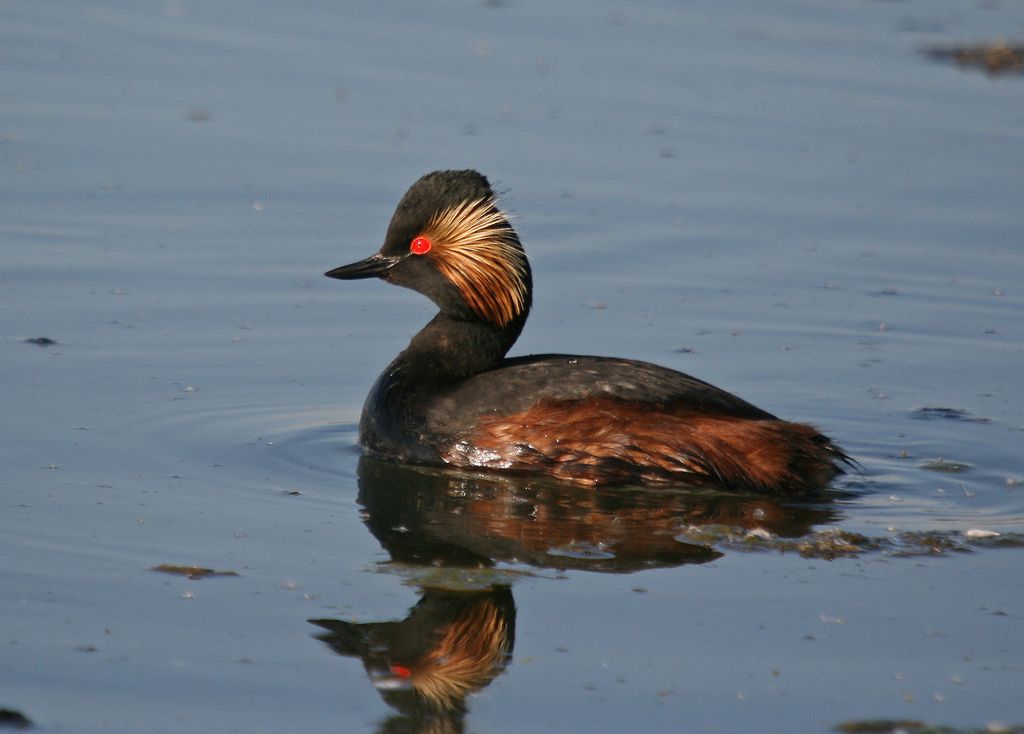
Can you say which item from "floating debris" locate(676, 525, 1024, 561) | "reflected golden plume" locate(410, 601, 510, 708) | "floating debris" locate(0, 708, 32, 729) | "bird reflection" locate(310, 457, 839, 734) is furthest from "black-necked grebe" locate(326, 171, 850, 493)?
"floating debris" locate(0, 708, 32, 729)

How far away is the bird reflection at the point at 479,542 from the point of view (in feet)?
21.1

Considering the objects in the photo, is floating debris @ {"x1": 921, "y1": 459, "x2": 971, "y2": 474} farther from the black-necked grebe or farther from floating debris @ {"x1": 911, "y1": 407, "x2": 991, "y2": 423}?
floating debris @ {"x1": 911, "y1": 407, "x2": 991, "y2": 423}

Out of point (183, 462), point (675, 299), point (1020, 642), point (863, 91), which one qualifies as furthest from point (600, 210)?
point (1020, 642)

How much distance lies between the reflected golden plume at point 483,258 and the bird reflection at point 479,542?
1.04 m

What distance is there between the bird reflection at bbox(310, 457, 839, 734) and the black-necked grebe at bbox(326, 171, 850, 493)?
0.13m

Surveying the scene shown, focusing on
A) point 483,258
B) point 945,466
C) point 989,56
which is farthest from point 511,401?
point 989,56

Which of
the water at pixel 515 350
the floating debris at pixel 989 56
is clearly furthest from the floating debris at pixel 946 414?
the floating debris at pixel 989 56

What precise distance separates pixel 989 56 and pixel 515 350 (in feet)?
Result: 27.2

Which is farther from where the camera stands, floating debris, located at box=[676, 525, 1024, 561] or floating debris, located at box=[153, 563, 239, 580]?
floating debris, located at box=[676, 525, 1024, 561]

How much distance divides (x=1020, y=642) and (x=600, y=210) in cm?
714

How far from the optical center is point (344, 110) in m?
15.4

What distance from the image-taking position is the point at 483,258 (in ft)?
31.1

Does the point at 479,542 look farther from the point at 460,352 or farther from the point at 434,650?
the point at 460,352

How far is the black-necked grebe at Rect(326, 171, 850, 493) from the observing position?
8867 millimetres
